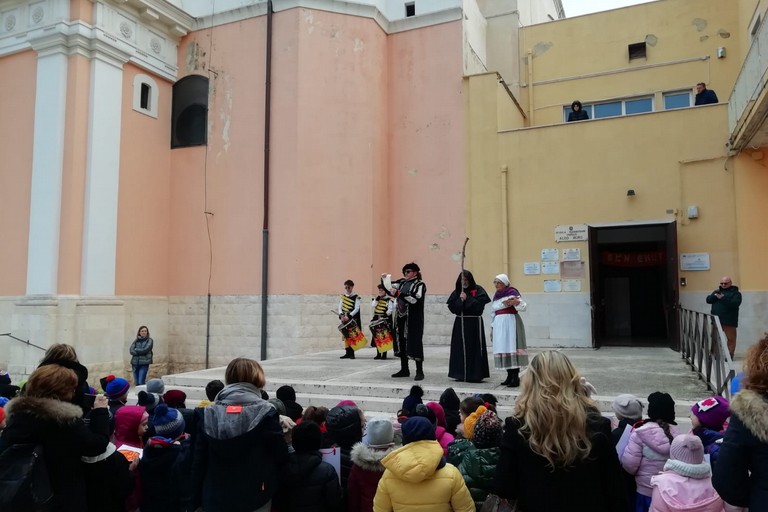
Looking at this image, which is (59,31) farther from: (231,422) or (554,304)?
(231,422)

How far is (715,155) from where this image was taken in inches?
476

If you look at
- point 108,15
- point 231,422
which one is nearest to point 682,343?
point 231,422

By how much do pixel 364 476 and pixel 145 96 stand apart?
14.2 m

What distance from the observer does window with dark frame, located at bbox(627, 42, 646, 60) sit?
15.4 meters

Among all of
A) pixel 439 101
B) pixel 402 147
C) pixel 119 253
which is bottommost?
pixel 119 253

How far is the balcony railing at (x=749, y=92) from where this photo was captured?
9.08m

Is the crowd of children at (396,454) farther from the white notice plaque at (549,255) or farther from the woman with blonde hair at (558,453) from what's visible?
the white notice plaque at (549,255)

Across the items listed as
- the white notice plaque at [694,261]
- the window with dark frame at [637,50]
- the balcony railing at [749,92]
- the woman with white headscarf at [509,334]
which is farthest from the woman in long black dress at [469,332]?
the window with dark frame at [637,50]

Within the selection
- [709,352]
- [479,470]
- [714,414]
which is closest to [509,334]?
[709,352]

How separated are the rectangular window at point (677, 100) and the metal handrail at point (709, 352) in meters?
6.73

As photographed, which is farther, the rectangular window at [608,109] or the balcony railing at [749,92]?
the rectangular window at [608,109]

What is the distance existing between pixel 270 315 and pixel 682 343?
8568 mm

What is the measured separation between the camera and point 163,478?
3652mm

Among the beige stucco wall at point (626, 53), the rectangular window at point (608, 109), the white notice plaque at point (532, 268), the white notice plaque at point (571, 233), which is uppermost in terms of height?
the beige stucco wall at point (626, 53)
